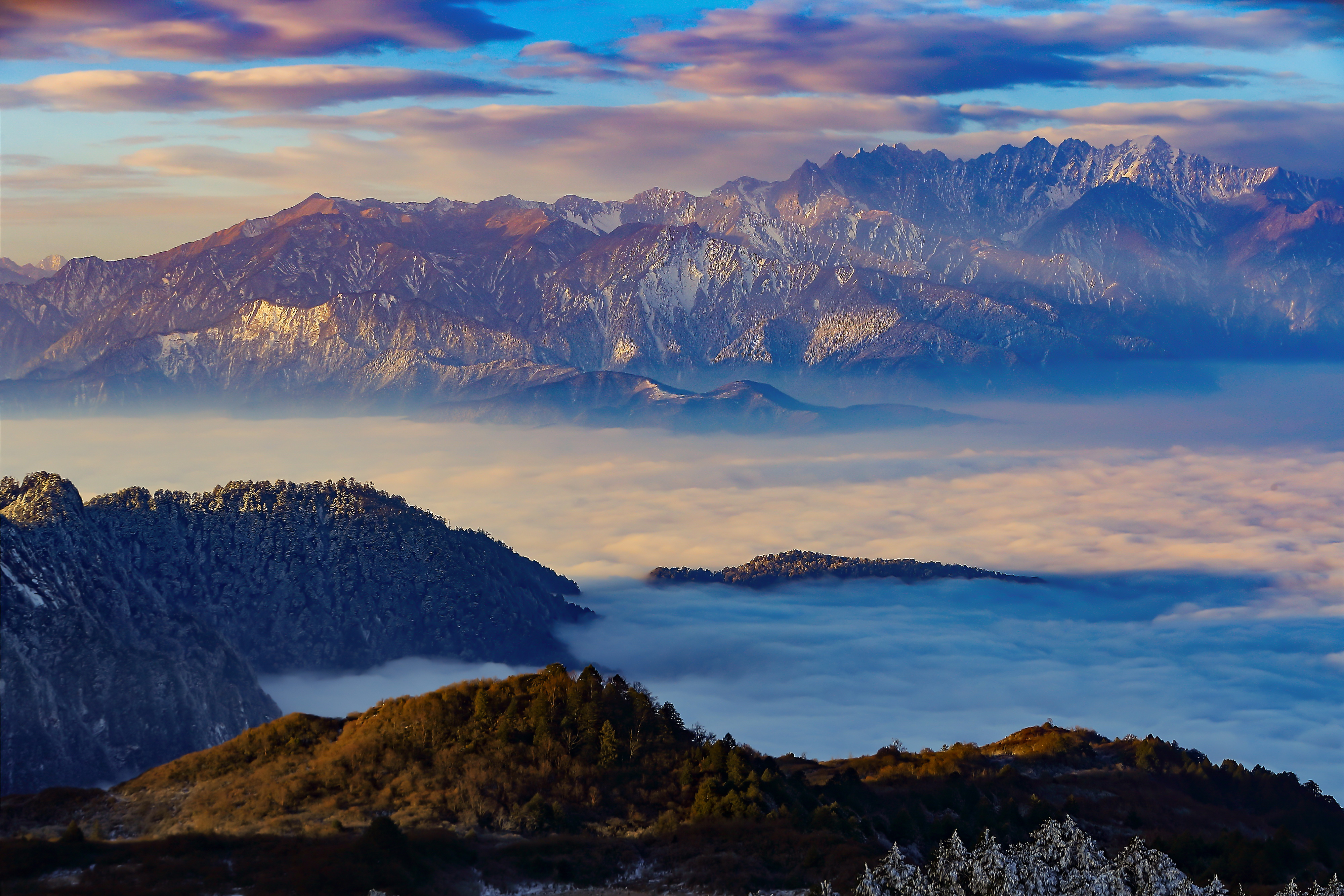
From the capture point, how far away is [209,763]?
152 metres

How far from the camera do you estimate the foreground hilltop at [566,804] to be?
372 ft

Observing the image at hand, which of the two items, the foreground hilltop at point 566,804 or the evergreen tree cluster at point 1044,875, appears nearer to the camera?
the evergreen tree cluster at point 1044,875

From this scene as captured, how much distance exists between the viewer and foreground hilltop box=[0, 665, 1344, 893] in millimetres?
113438

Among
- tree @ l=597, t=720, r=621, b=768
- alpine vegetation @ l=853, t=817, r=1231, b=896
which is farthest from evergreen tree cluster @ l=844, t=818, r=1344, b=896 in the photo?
tree @ l=597, t=720, r=621, b=768

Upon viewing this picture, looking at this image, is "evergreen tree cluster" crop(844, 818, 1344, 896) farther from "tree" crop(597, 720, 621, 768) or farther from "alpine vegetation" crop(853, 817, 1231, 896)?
"tree" crop(597, 720, 621, 768)

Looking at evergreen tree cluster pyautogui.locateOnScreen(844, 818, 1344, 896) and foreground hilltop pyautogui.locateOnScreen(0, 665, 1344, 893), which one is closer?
evergreen tree cluster pyautogui.locateOnScreen(844, 818, 1344, 896)

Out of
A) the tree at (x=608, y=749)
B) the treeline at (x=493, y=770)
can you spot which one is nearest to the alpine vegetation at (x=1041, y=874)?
the treeline at (x=493, y=770)

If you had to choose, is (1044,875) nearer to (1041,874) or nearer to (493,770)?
(1041,874)

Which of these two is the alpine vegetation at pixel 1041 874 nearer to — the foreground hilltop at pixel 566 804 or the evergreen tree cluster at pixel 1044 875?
the evergreen tree cluster at pixel 1044 875

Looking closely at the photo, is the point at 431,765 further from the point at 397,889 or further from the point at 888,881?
the point at 888,881

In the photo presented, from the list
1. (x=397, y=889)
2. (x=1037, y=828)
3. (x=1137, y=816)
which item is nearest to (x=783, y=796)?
(x=1037, y=828)

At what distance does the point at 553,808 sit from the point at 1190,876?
196 ft

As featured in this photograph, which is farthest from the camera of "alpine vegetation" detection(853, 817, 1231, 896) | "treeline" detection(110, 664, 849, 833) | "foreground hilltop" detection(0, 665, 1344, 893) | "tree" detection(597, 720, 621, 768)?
"tree" detection(597, 720, 621, 768)

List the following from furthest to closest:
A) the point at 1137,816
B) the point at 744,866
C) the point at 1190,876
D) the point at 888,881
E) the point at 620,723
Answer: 1. the point at 1137,816
2. the point at 620,723
3. the point at 1190,876
4. the point at 744,866
5. the point at 888,881
